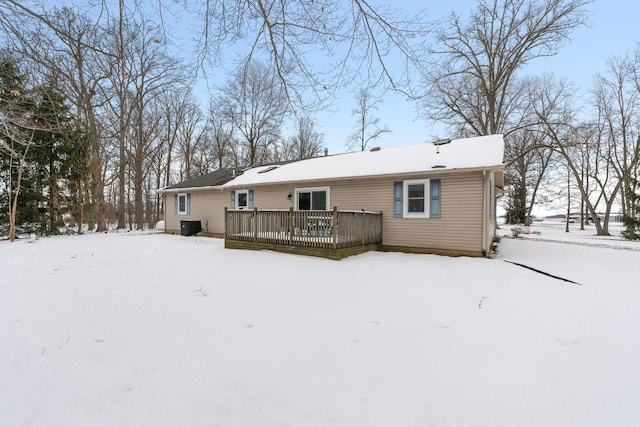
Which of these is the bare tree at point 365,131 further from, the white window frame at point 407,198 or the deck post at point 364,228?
the deck post at point 364,228

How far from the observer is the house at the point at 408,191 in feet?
26.1

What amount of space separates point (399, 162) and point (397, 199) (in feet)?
4.85

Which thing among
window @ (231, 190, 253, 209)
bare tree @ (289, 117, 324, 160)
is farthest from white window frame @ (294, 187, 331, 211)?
bare tree @ (289, 117, 324, 160)

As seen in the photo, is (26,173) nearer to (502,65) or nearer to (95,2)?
(95,2)

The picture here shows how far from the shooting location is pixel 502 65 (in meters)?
17.2

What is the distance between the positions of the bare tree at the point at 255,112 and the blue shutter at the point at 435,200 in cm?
505

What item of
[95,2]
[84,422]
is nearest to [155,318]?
[84,422]

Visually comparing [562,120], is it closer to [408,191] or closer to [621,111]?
[621,111]

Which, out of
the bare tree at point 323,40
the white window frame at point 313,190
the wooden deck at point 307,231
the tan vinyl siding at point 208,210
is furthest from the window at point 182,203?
the bare tree at point 323,40

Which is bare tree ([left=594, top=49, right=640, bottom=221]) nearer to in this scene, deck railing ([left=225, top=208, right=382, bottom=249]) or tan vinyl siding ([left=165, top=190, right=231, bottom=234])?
deck railing ([left=225, top=208, right=382, bottom=249])

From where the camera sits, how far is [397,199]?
912 cm

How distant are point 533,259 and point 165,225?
17339 millimetres

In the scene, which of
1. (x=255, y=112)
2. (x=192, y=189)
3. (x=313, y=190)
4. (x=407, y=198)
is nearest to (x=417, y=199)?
(x=407, y=198)

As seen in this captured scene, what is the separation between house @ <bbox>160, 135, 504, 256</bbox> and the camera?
797 cm
